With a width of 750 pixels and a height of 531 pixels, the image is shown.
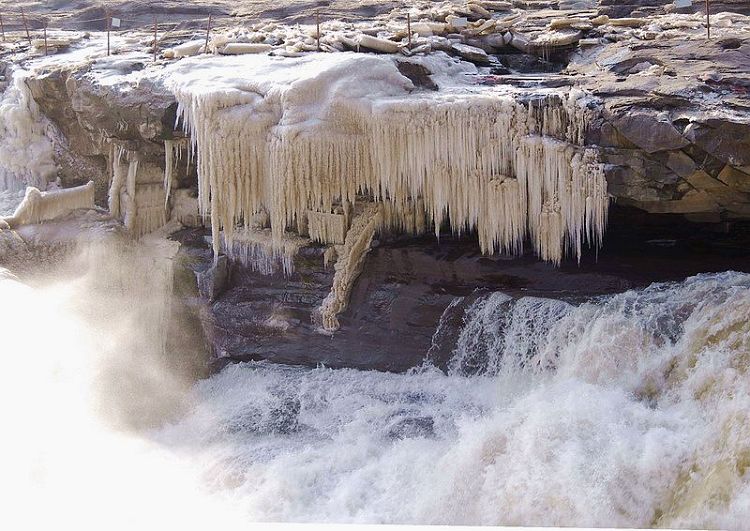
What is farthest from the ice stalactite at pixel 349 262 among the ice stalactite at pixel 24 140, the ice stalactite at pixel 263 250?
the ice stalactite at pixel 24 140

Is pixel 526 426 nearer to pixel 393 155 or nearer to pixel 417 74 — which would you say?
pixel 393 155

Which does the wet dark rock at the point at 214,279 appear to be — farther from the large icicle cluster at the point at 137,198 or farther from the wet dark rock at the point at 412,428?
the wet dark rock at the point at 412,428

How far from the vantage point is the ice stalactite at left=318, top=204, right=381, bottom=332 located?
10.4 m

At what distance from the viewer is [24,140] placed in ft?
43.2

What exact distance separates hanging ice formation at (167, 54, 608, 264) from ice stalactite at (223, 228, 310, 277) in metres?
0.35

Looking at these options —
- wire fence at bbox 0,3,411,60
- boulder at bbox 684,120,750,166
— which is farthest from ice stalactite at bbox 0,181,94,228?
boulder at bbox 684,120,750,166

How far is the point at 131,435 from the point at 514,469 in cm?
506

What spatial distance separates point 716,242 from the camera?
980cm

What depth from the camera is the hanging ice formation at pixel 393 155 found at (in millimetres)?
9102

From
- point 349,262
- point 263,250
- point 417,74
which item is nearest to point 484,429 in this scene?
point 349,262

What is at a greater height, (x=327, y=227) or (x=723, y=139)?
(x=723, y=139)

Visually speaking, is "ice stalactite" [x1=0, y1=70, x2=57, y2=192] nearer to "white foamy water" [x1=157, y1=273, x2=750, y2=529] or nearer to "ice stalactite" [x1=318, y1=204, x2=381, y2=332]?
"white foamy water" [x1=157, y1=273, x2=750, y2=529]

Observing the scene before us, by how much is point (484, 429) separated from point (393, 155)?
3.55 meters

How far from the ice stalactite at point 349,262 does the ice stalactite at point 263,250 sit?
2.06 feet
